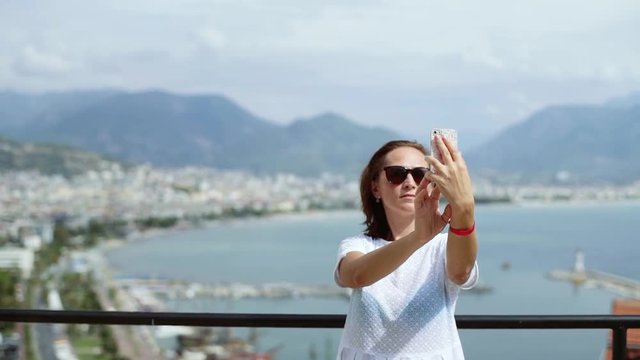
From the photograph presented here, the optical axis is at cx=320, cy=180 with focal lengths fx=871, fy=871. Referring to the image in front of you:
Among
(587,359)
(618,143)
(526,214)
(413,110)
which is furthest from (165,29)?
(587,359)

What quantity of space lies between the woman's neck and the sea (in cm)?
2843

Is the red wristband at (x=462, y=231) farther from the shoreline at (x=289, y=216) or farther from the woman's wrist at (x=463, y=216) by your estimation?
the shoreline at (x=289, y=216)

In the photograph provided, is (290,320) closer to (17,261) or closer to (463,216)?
(463,216)

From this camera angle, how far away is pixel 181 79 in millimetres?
64688

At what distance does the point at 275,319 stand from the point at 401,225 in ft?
1.94

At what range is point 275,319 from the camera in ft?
5.73

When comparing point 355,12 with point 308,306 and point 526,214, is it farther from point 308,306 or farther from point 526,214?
point 308,306

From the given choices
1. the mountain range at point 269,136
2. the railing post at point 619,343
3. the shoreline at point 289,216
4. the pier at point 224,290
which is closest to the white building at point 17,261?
the pier at point 224,290

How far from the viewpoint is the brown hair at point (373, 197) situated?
1268 millimetres

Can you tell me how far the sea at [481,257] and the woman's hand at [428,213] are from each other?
28.6 metres

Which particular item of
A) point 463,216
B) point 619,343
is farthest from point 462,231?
point 619,343

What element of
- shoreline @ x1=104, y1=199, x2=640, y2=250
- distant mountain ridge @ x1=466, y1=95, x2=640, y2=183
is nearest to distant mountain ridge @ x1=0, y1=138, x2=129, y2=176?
shoreline @ x1=104, y1=199, x2=640, y2=250

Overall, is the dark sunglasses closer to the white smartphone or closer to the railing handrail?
the white smartphone

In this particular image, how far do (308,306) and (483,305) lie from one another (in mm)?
7899
